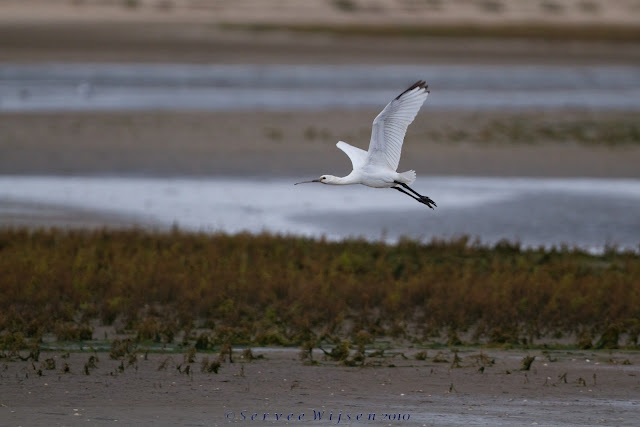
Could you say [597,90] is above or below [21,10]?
below

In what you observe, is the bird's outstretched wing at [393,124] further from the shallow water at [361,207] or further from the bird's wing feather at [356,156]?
the shallow water at [361,207]

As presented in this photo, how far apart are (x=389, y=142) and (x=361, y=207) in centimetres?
865

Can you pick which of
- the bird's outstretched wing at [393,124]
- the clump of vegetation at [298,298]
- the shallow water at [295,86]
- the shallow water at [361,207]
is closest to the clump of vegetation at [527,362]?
the clump of vegetation at [298,298]

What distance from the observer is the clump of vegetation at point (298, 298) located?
39.4ft

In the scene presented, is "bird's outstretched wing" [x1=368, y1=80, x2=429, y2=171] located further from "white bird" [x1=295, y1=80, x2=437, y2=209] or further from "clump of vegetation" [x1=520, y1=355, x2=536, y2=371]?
"clump of vegetation" [x1=520, y1=355, x2=536, y2=371]

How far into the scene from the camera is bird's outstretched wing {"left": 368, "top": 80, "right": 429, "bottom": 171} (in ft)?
39.4

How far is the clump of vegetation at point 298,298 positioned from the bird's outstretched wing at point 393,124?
1.59 meters

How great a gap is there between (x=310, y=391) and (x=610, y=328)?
3.20 m

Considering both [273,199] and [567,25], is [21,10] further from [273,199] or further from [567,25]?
[273,199]

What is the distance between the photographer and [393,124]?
1213 cm

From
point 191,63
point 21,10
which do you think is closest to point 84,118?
point 191,63

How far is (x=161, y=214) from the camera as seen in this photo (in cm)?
1986

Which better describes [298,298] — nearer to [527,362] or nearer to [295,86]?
[527,362]

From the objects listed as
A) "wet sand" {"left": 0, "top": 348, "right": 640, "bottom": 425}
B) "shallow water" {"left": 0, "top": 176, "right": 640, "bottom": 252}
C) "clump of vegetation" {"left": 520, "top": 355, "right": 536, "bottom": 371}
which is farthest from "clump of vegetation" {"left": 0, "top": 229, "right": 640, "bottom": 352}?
"shallow water" {"left": 0, "top": 176, "right": 640, "bottom": 252}
